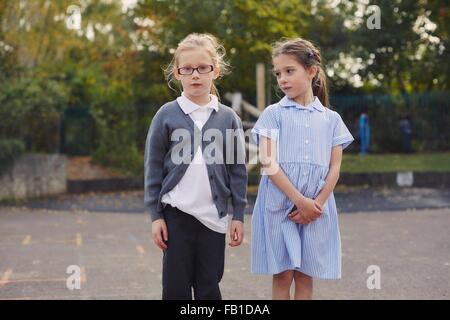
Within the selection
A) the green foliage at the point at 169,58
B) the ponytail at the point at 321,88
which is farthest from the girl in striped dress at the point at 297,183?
the green foliage at the point at 169,58

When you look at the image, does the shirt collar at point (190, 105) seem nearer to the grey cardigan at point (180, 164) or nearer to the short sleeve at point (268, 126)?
the grey cardigan at point (180, 164)

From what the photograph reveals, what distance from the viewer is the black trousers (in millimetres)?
3426

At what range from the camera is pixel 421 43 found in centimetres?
1838

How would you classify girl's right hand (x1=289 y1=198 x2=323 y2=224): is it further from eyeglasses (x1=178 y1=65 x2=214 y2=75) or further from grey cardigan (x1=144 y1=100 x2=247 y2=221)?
eyeglasses (x1=178 y1=65 x2=214 y2=75)

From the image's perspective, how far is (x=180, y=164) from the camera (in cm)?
347

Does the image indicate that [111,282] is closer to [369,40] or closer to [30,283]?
[30,283]

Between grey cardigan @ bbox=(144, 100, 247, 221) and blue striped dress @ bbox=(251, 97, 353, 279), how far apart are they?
19 centimetres

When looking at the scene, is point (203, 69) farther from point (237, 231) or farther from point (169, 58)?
point (169, 58)

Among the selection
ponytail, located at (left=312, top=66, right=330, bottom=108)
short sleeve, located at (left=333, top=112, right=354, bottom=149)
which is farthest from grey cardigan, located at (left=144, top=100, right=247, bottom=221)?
ponytail, located at (left=312, top=66, right=330, bottom=108)

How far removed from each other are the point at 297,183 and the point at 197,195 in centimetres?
54

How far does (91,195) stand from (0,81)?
10.1 ft

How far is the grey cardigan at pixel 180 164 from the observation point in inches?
137

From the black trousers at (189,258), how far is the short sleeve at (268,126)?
0.60m
